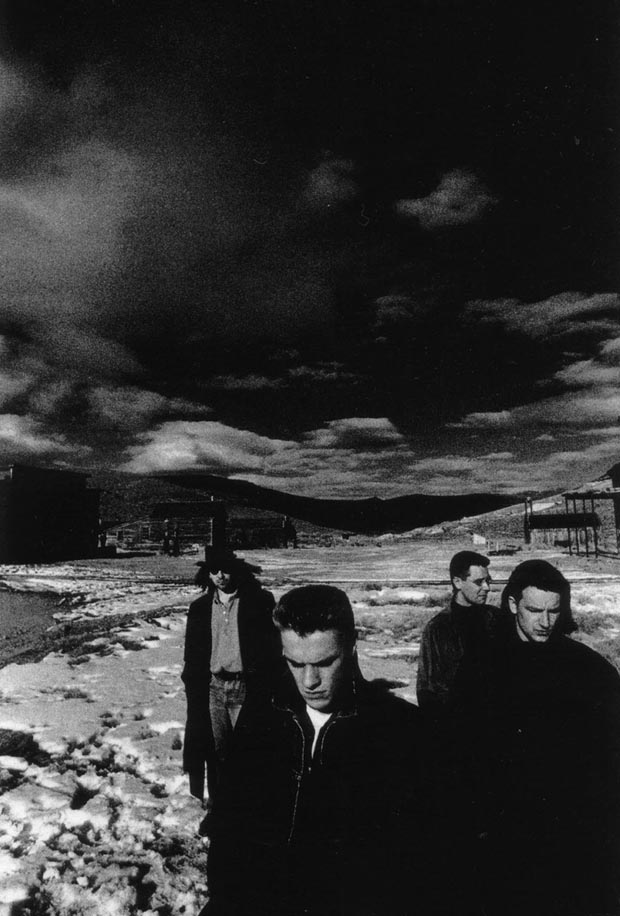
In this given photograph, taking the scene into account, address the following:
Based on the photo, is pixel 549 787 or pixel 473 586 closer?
pixel 549 787

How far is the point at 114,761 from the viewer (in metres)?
3.39

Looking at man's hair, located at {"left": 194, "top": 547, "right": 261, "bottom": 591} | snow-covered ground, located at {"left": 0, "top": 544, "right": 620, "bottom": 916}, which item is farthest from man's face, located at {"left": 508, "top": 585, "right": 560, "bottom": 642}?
snow-covered ground, located at {"left": 0, "top": 544, "right": 620, "bottom": 916}

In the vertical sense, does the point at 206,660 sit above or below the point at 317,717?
below

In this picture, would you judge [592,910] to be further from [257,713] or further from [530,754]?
[257,713]

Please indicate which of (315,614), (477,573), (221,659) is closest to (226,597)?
(221,659)

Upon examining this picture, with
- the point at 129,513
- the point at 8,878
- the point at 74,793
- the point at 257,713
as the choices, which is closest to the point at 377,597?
the point at 74,793

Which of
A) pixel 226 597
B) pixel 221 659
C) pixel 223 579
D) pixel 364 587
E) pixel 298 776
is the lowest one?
pixel 364 587

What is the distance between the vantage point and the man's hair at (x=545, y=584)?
2148 millimetres

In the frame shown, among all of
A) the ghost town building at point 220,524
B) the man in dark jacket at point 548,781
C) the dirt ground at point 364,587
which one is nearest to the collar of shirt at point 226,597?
the man in dark jacket at point 548,781

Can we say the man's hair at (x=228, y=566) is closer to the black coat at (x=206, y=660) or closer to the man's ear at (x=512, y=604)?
the black coat at (x=206, y=660)

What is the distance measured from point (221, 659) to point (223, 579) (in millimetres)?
458

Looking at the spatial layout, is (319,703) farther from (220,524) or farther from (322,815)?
(220,524)

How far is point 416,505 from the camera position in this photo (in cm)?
720

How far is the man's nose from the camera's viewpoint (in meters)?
1.39
